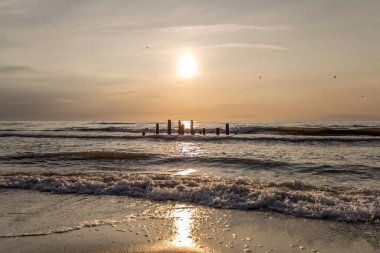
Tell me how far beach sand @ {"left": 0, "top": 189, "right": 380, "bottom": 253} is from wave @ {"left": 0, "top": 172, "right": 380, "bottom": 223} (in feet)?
1.93

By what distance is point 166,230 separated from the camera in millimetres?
7984

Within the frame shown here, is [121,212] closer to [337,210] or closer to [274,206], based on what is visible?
[274,206]

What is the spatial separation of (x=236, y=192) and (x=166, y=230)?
413 cm

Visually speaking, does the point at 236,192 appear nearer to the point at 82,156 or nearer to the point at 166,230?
the point at 166,230

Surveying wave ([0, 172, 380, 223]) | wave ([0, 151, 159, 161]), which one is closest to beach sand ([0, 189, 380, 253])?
wave ([0, 172, 380, 223])

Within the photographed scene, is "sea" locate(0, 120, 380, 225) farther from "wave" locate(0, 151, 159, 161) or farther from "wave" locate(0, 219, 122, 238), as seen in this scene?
"wave" locate(0, 219, 122, 238)

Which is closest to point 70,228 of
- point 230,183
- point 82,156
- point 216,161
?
point 230,183

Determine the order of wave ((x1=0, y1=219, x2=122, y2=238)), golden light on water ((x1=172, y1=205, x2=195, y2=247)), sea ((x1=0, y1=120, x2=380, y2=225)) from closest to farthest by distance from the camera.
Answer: golden light on water ((x1=172, y1=205, x2=195, y2=247))
wave ((x1=0, y1=219, x2=122, y2=238))
sea ((x1=0, y1=120, x2=380, y2=225))

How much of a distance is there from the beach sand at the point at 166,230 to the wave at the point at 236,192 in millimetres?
588

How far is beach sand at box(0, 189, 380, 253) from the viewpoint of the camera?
6930 mm

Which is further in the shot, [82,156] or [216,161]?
[82,156]

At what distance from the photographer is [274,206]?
10133 mm

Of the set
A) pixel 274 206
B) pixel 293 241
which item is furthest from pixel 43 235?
pixel 274 206

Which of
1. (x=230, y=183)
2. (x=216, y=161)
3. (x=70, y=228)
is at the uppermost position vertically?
(x=230, y=183)
